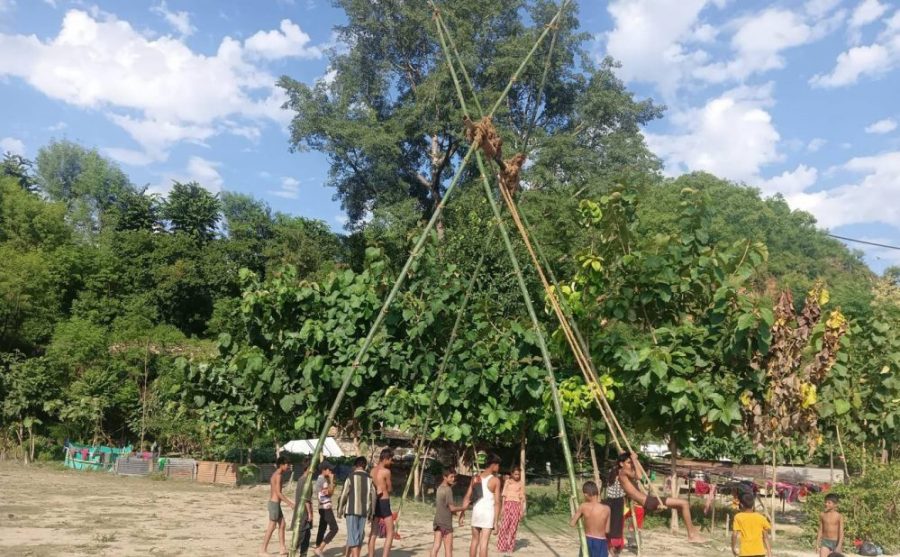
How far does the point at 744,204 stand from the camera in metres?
54.8

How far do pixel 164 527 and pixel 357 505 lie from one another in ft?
17.1

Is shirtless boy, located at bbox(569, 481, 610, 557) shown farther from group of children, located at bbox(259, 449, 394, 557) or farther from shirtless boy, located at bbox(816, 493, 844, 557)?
shirtless boy, located at bbox(816, 493, 844, 557)

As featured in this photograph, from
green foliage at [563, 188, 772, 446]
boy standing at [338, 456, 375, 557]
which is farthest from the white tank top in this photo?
green foliage at [563, 188, 772, 446]

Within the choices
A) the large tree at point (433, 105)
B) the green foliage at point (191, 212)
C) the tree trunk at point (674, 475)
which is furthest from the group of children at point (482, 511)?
the green foliage at point (191, 212)

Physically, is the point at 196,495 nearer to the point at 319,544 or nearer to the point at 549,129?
the point at 319,544

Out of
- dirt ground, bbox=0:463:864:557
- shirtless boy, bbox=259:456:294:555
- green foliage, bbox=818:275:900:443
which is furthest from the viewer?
green foliage, bbox=818:275:900:443

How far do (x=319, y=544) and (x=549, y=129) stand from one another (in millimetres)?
24917

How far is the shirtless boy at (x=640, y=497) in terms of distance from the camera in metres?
6.84

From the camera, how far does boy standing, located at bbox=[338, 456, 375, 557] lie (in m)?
8.05

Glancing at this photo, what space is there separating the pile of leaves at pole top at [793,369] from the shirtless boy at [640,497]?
13.8 feet

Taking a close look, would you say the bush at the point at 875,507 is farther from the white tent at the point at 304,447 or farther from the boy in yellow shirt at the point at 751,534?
the white tent at the point at 304,447

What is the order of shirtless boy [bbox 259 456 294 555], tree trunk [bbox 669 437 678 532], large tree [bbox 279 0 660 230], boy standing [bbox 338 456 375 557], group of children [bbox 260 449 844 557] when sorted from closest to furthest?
group of children [bbox 260 449 844 557], boy standing [bbox 338 456 375 557], shirtless boy [bbox 259 456 294 555], tree trunk [bbox 669 437 678 532], large tree [bbox 279 0 660 230]

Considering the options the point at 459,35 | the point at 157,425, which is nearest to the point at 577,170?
the point at 459,35

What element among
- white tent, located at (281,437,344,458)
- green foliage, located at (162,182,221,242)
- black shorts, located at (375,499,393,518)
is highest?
green foliage, located at (162,182,221,242)
